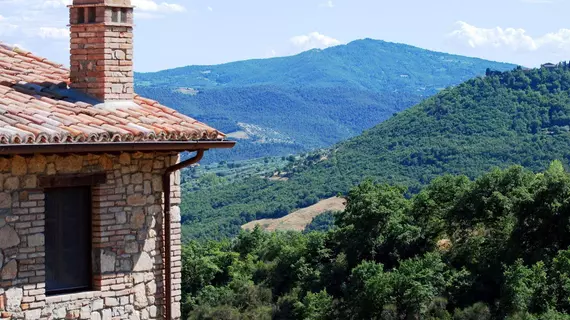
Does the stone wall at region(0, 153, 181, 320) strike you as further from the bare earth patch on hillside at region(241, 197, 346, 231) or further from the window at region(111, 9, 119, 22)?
the bare earth patch on hillside at region(241, 197, 346, 231)

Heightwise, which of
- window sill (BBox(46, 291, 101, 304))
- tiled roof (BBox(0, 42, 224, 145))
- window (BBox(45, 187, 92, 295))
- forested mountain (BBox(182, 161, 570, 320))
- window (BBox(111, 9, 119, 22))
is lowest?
forested mountain (BBox(182, 161, 570, 320))

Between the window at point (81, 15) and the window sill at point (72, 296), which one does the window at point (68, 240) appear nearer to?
the window sill at point (72, 296)

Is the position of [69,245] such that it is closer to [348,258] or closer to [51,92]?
[51,92]

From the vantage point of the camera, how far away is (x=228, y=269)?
47188 millimetres

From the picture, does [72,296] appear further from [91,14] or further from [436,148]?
[436,148]

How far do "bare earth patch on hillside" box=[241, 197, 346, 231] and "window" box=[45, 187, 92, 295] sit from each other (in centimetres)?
7952

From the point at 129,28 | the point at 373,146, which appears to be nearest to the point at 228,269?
the point at 129,28

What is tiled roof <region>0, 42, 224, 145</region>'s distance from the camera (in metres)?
9.35

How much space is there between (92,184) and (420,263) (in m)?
27.8

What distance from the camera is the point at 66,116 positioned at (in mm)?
9898

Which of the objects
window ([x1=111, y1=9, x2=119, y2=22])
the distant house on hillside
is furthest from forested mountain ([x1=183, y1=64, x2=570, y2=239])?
window ([x1=111, y1=9, x2=119, y2=22])

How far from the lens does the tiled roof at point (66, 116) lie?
30.7 feet

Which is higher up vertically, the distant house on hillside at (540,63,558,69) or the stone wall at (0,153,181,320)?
the distant house on hillside at (540,63,558,69)

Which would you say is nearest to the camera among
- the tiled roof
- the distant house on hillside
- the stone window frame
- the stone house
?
the tiled roof
